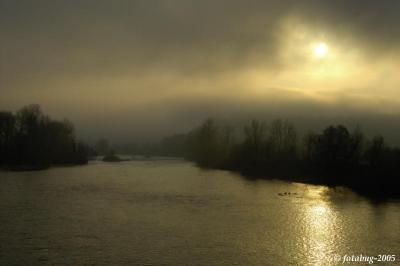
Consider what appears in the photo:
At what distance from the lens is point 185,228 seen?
25.3 m

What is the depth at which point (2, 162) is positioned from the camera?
78.2 meters

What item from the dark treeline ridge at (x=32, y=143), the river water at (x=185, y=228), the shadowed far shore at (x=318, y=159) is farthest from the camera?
the dark treeline ridge at (x=32, y=143)

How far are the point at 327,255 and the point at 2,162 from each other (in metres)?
71.7

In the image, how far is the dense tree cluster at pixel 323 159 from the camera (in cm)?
5478

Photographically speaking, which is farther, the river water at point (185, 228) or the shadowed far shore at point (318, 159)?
the shadowed far shore at point (318, 159)

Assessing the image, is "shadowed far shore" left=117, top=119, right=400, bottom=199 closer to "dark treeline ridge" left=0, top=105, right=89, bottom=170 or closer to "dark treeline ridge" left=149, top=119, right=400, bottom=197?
"dark treeline ridge" left=149, top=119, right=400, bottom=197

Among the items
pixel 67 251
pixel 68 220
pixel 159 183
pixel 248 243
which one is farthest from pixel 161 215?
pixel 159 183

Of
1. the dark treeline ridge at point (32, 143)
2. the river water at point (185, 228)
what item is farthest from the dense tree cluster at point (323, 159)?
the dark treeline ridge at point (32, 143)

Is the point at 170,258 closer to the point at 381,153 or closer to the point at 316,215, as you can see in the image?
the point at 316,215

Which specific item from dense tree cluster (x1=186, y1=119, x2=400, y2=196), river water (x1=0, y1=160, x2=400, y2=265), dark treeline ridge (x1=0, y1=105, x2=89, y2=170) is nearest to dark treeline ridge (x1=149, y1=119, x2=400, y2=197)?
dense tree cluster (x1=186, y1=119, x2=400, y2=196)

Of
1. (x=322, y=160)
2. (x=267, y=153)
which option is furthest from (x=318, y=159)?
(x=267, y=153)

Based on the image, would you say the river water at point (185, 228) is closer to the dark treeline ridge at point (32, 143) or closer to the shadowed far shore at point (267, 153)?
the shadowed far shore at point (267, 153)

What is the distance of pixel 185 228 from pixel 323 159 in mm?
42741

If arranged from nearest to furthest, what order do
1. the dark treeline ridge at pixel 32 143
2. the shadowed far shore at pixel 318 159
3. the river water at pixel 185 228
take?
1. the river water at pixel 185 228
2. the shadowed far shore at pixel 318 159
3. the dark treeline ridge at pixel 32 143
